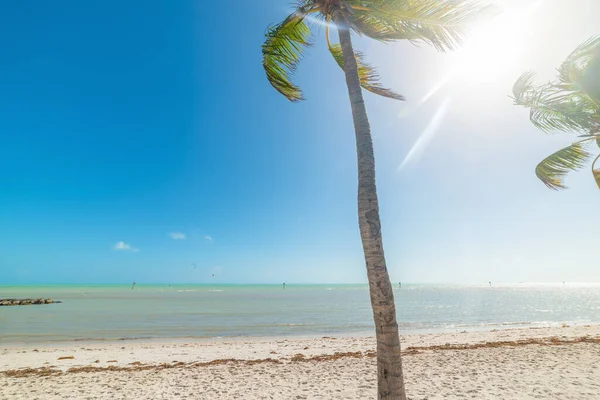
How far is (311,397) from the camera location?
740cm

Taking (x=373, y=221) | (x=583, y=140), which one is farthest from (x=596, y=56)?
(x=373, y=221)

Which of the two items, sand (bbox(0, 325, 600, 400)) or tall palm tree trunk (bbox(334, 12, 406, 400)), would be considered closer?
tall palm tree trunk (bbox(334, 12, 406, 400))

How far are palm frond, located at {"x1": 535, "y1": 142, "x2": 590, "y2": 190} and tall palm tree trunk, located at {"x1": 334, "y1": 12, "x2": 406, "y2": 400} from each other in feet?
31.5

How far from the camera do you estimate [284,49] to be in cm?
643

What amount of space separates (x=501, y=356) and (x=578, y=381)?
322 centimetres

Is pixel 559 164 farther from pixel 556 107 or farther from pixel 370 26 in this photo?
pixel 370 26

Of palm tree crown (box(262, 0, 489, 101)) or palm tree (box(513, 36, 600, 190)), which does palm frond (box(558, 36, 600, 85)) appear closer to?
palm tree (box(513, 36, 600, 190))

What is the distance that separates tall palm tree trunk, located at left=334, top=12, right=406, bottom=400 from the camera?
4.01 metres

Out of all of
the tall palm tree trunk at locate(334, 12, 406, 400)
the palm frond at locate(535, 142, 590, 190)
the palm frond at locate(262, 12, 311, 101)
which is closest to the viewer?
the tall palm tree trunk at locate(334, 12, 406, 400)

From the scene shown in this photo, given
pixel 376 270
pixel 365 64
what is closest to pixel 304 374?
pixel 376 270

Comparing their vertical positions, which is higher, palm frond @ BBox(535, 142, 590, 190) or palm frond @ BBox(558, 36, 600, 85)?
palm frond @ BBox(558, 36, 600, 85)

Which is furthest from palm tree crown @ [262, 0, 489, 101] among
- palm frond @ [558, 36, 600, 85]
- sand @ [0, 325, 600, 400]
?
sand @ [0, 325, 600, 400]

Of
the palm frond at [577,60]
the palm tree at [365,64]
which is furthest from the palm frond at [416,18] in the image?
the palm frond at [577,60]

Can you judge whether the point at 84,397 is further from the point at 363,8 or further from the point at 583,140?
the point at 583,140
